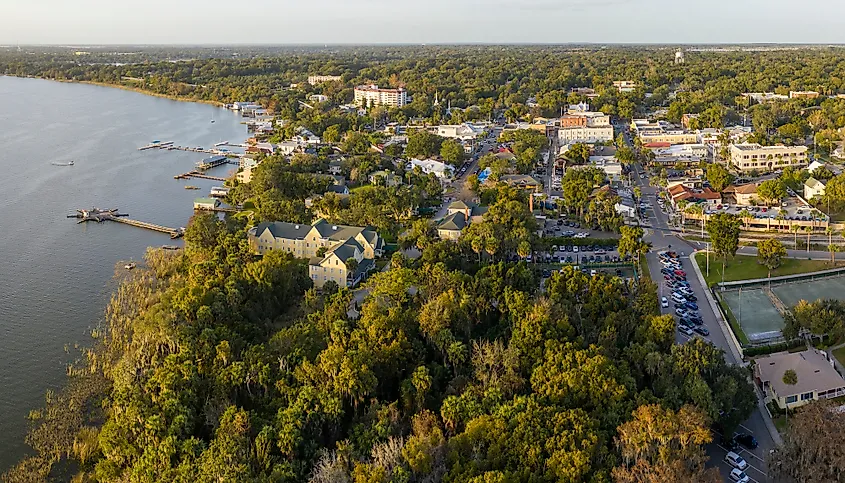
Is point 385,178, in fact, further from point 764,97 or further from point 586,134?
point 764,97

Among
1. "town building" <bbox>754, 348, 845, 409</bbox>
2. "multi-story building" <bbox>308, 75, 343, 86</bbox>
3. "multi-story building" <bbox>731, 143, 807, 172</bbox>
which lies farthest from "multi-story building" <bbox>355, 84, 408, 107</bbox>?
"town building" <bbox>754, 348, 845, 409</bbox>

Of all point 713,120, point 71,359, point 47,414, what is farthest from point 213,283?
point 713,120

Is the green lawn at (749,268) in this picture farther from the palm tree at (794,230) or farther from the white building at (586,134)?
the white building at (586,134)

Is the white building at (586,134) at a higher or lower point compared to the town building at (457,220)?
higher

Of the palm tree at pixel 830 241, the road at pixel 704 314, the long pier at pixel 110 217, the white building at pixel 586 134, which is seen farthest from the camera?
the white building at pixel 586 134

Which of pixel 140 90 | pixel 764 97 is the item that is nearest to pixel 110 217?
pixel 764 97

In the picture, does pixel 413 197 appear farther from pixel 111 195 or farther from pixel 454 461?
pixel 454 461

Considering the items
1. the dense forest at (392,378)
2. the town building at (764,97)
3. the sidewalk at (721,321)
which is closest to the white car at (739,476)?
the dense forest at (392,378)
